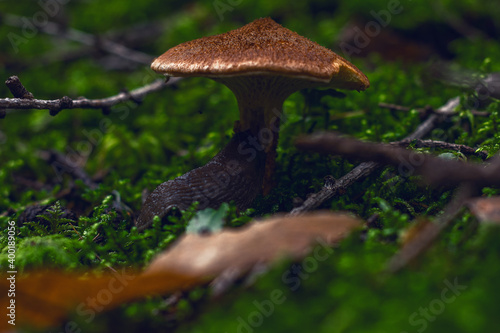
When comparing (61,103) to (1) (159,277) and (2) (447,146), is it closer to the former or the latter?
(1) (159,277)

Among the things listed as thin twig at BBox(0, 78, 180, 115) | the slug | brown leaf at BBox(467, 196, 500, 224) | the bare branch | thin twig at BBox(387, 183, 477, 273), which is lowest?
brown leaf at BBox(467, 196, 500, 224)

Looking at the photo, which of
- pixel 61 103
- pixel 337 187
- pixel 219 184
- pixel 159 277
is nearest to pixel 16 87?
pixel 61 103

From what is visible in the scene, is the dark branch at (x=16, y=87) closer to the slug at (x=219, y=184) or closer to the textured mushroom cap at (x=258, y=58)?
the textured mushroom cap at (x=258, y=58)

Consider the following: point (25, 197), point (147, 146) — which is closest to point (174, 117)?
point (147, 146)

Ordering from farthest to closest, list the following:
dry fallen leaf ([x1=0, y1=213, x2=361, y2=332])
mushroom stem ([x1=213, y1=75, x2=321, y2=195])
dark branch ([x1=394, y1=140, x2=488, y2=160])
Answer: mushroom stem ([x1=213, y1=75, x2=321, y2=195]) → dark branch ([x1=394, y1=140, x2=488, y2=160]) → dry fallen leaf ([x1=0, y1=213, x2=361, y2=332])

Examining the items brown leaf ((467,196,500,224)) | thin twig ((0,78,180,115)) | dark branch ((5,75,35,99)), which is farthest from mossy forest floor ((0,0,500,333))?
dark branch ((5,75,35,99))

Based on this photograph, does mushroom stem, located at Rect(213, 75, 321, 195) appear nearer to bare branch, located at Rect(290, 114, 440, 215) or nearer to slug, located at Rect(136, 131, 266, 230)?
slug, located at Rect(136, 131, 266, 230)
